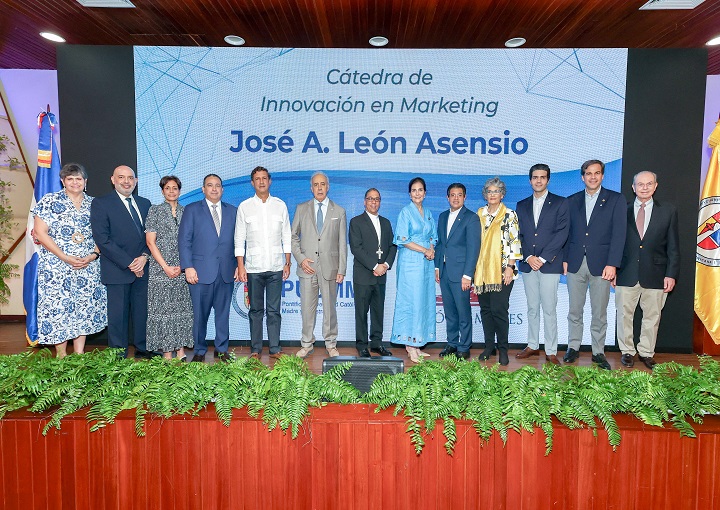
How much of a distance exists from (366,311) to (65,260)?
2.73 metres

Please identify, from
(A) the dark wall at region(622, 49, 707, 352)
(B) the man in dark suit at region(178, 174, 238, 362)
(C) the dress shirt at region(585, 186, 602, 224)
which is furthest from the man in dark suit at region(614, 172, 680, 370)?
(B) the man in dark suit at region(178, 174, 238, 362)

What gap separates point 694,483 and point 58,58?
634 centimetres

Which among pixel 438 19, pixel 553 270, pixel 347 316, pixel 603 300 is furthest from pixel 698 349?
pixel 438 19

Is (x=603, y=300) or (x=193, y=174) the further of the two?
(x=193, y=174)

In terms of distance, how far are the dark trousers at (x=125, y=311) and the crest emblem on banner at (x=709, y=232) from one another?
5.65 metres

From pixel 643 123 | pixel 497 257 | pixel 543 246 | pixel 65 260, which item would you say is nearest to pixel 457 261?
pixel 497 257

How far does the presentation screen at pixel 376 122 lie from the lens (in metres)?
4.88

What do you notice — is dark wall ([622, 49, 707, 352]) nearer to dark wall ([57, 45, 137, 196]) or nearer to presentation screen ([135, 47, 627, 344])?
presentation screen ([135, 47, 627, 344])

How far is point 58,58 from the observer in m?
4.93

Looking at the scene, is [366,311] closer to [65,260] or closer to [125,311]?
[125,311]

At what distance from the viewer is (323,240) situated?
439cm

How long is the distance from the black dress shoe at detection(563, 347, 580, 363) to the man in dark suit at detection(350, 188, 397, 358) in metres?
1.75

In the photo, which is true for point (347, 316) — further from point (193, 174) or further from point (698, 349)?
point (698, 349)

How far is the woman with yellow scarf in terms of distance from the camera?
4.18m
